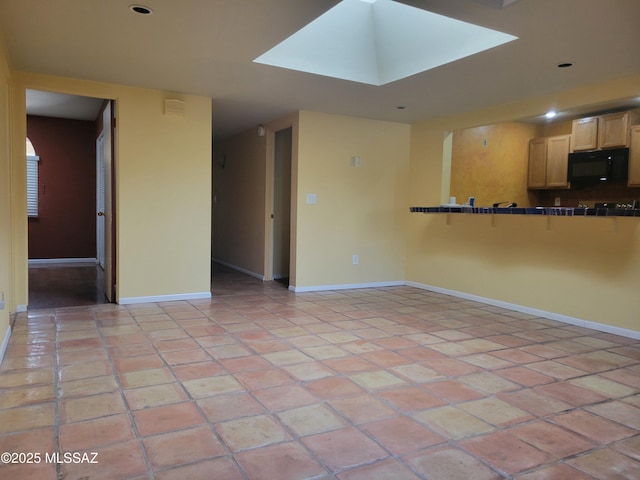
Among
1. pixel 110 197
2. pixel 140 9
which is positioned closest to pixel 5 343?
pixel 110 197

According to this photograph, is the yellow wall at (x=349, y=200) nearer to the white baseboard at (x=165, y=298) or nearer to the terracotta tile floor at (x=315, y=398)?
the white baseboard at (x=165, y=298)

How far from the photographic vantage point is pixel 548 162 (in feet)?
20.8

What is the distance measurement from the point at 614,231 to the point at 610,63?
4.61ft

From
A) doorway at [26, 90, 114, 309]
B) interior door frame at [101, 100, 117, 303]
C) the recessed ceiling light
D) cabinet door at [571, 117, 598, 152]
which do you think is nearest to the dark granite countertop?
cabinet door at [571, 117, 598, 152]

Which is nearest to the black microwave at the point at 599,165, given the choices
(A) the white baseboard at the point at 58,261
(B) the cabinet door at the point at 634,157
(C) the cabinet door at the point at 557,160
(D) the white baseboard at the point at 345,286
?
(B) the cabinet door at the point at 634,157

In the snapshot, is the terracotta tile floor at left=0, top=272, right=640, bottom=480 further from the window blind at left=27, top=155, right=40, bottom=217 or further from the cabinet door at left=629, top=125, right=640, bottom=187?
the window blind at left=27, top=155, right=40, bottom=217

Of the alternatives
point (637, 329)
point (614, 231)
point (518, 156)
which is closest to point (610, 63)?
point (614, 231)

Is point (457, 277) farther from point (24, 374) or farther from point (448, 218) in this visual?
point (24, 374)

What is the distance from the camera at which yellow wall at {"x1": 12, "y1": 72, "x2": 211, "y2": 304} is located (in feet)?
14.2

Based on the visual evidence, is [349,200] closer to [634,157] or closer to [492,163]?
[492,163]

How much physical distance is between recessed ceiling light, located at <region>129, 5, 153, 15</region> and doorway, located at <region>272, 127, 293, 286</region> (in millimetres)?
3521

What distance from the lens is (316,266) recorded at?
5.48 metres

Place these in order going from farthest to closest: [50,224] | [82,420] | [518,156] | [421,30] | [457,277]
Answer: [50,224], [518,156], [457,277], [421,30], [82,420]

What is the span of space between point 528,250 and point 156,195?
153 inches
